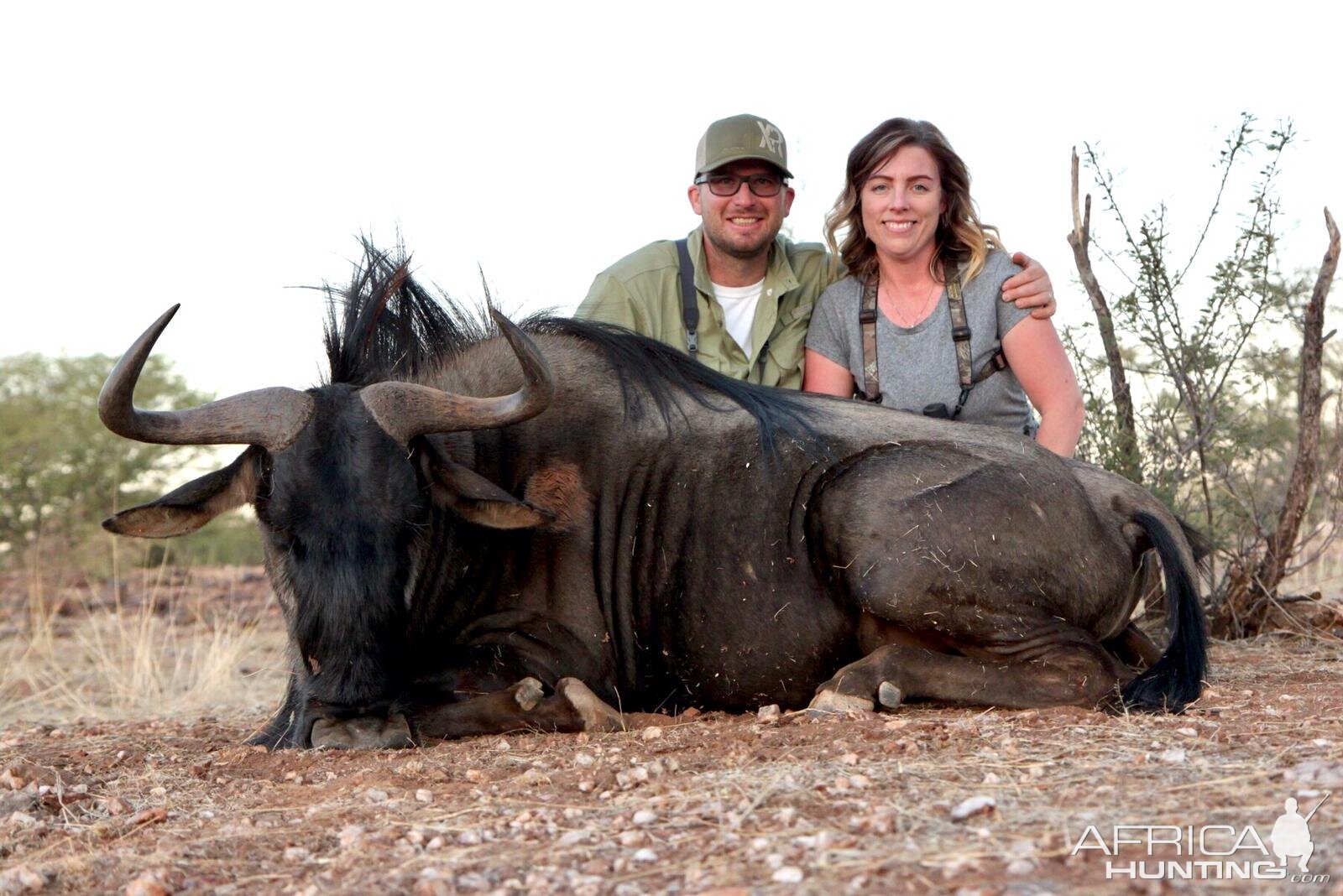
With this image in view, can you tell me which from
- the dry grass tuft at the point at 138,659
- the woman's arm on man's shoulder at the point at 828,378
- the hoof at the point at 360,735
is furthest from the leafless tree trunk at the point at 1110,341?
the dry grass tuft at the point at 138,659

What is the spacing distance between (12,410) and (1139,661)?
18634 mm

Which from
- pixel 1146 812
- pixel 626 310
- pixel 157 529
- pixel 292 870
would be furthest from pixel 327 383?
pixel 1146 812

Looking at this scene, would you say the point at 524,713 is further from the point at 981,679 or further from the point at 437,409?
the point at 981,679

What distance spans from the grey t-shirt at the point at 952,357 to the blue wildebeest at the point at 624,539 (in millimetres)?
1191

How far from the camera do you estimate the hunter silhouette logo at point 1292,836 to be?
263 centimetres

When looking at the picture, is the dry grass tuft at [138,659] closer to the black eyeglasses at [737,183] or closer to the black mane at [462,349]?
the black mane at [462,349]

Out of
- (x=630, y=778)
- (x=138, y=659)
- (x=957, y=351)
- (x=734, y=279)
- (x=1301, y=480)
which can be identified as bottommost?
(x=138, y=659)

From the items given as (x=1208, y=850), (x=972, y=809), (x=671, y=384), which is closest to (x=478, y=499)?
(x=671, y=384)

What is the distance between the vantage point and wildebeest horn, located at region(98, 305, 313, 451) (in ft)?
15.9

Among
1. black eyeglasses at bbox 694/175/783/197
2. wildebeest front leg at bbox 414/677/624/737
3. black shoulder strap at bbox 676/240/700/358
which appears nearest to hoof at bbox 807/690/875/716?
wildebeest front leg at bbox 414/677/624/737

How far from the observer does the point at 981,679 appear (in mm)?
4934

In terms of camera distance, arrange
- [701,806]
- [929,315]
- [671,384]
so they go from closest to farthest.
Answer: [701,806] < [671,384] < [929,315]

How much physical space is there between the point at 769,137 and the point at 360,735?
427 cm

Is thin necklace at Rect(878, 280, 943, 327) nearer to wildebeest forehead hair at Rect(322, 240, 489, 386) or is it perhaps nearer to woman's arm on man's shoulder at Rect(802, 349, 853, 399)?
woman's arm on man's shoulder at Rect(802, 349, 853, 399)
